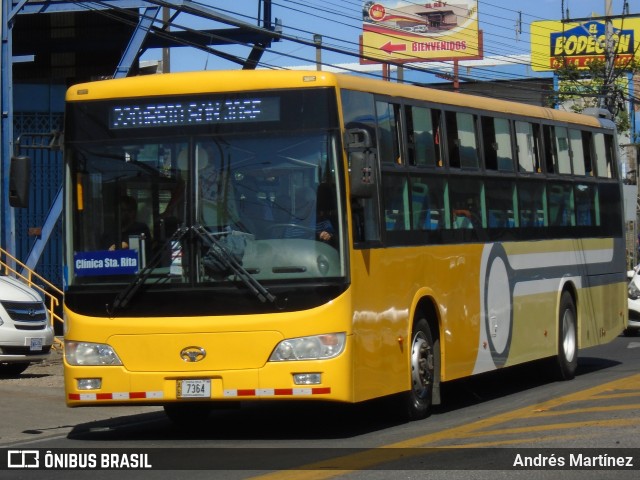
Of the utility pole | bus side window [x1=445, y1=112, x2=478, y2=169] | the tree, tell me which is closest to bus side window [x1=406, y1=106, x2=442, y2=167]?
bus side window [x1=445, y1=112, x2=478, y2=169]

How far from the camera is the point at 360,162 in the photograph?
11250 mm

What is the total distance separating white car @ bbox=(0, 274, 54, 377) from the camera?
17906 mm

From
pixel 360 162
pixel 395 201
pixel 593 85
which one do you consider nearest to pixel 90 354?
pixel 360 162

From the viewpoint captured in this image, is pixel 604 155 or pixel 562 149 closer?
pixel 562 149

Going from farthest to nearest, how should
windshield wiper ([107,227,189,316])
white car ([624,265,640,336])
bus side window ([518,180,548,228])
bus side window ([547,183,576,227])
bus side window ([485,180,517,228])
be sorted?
white car ([624,265,640,336])
bus side window ([547,183,576,227])
bus side window ([518,180,548,228])
bus side window ([485,180,517,228])
windshield wiper ([107,227,189,316])

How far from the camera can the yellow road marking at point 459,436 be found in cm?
934

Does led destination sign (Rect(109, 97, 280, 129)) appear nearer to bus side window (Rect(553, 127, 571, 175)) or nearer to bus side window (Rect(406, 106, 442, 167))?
bus side window (Rect(406, 106, 442, 167))

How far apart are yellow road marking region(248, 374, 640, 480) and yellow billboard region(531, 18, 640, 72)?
38099 millimetres

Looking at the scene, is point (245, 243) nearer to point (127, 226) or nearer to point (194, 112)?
point (127, 226)

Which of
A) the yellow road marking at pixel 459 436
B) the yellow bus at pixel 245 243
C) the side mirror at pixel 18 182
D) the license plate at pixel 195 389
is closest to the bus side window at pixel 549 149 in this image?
the yellow road marking at pixel 459 436

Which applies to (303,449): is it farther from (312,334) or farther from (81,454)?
(81,454)

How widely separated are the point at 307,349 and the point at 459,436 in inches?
59.5

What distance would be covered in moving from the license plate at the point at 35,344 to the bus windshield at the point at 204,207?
21.7ft

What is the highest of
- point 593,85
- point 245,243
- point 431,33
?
point 431,33
